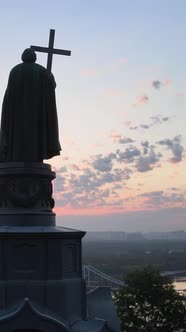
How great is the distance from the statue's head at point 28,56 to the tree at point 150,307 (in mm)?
13929

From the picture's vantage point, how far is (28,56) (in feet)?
36.3

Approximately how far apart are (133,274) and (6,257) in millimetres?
14722

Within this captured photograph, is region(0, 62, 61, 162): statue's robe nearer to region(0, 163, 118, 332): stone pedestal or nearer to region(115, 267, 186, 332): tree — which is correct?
Answer: region(0, 163, 118, 332): stone pedestal

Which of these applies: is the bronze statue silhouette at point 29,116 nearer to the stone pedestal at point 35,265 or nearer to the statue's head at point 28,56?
the statue's head at point 28,56

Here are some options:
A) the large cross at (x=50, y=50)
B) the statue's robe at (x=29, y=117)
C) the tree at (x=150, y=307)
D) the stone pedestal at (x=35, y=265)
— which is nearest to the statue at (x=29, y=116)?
the statue's robe at (x=29, y=117)

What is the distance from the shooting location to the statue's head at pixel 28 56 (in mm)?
11055

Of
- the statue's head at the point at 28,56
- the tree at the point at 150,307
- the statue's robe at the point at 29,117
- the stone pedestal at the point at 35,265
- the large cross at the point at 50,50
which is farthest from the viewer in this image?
the tree at the point at 150,307

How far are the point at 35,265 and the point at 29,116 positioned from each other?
3.06 metres

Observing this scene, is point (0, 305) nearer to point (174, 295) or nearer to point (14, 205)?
point (14, 205)

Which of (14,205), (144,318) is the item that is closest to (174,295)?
(144,318)

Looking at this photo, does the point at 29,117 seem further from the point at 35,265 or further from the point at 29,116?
the point at 35,265

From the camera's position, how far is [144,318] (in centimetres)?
2216

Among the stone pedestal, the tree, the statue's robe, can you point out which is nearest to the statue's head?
the statue's robe

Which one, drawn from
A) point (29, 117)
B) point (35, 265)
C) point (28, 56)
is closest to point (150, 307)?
point (35, 265)
